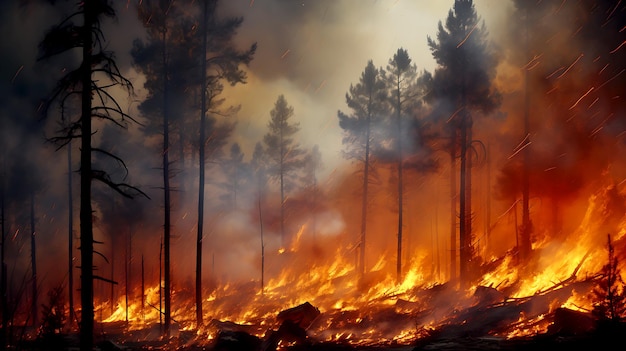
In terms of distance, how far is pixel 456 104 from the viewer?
23.1 meters

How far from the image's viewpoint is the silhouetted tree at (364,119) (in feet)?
97.8

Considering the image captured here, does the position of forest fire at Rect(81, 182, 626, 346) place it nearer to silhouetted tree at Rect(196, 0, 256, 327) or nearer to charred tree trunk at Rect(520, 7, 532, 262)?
charred tree trunk at Rect(520, 7, 532, 262)

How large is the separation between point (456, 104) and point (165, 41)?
15.8 m

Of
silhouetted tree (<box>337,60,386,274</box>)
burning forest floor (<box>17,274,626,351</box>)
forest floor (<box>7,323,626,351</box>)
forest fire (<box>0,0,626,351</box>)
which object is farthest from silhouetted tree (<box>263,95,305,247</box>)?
forest floor (<box>7,323,626,351</box>)

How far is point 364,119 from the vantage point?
30125mm

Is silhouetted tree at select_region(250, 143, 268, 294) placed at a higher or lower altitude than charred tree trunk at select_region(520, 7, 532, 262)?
higher

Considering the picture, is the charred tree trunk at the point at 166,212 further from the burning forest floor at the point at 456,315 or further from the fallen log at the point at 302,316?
the fallen log at the point at 302,316

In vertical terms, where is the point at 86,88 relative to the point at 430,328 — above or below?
above

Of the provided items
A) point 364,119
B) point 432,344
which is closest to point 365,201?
point 364,119

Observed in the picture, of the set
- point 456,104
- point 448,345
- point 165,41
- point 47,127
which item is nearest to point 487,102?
point 456,104

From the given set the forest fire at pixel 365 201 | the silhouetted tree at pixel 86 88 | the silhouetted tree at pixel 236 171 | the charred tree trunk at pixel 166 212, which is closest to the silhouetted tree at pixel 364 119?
the forest fire at pixel 365 201

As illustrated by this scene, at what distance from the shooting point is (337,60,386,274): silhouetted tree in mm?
29812

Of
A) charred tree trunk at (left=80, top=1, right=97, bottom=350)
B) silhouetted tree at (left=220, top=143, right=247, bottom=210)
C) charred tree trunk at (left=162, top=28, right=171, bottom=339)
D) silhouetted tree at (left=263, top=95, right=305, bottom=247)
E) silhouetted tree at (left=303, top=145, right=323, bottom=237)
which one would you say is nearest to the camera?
charred tree trunk at (left=80, top=1, right=97, bottom=350)

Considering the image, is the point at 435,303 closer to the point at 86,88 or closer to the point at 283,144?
the point at 86,88
